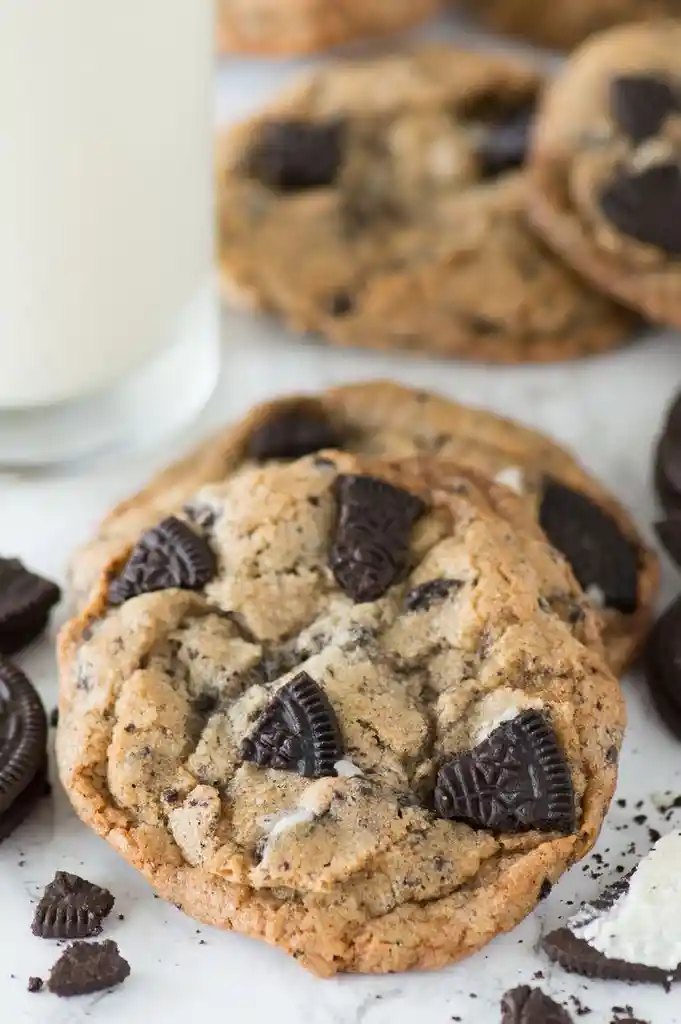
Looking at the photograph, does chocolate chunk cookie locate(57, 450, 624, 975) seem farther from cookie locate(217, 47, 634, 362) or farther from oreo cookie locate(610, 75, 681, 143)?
oreo cookie locate(610, 75, 681, 143)

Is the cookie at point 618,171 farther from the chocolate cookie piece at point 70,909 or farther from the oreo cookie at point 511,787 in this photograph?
the chocolate cookie piece at point 70,909

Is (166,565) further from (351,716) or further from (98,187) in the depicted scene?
(98,187)

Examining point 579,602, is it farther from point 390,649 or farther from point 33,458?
point 33,458

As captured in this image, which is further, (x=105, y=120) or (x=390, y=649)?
(x=105, y=120)

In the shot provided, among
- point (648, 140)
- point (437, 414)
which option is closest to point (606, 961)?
point (437, 414)

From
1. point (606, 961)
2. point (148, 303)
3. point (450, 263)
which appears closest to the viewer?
point (606, 961)

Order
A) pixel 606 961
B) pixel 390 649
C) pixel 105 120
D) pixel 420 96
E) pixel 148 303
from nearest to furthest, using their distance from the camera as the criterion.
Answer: pixel 606 961, pixel 390 649, pixel 105 120, pixel 148 303, pixel 420 96

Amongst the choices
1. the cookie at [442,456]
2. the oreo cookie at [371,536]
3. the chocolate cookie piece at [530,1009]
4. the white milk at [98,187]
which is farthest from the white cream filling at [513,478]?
the chocolate cookie piece at [530,1009]

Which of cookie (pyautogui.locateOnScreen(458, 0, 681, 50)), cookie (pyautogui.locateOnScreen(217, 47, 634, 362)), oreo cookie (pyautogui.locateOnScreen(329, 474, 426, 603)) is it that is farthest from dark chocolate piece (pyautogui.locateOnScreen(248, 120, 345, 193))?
oreo cookie (pyautogui.locateOnScreen(329, 474, 426, 603))
